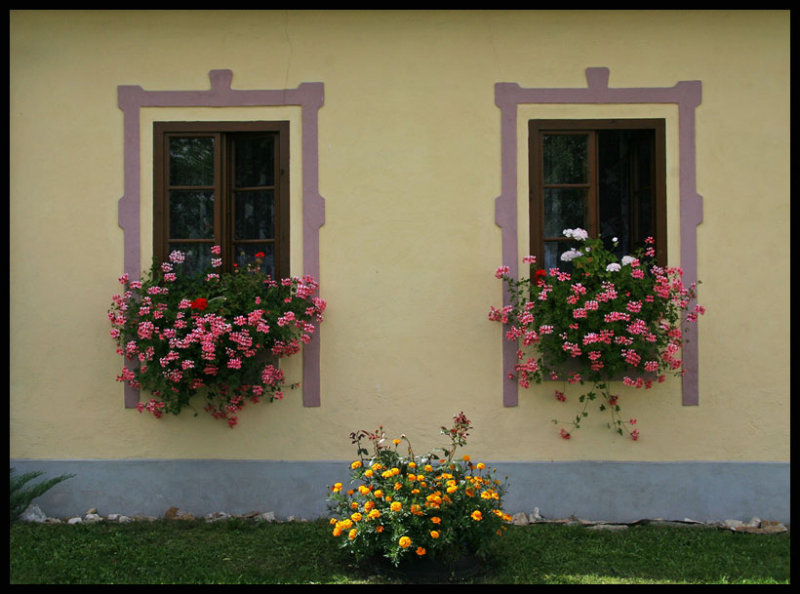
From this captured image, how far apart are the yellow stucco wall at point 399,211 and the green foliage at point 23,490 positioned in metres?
0.23

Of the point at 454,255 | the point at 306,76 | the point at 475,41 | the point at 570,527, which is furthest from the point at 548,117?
the point at 570,527

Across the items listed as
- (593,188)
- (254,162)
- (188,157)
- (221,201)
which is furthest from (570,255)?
(188,157)

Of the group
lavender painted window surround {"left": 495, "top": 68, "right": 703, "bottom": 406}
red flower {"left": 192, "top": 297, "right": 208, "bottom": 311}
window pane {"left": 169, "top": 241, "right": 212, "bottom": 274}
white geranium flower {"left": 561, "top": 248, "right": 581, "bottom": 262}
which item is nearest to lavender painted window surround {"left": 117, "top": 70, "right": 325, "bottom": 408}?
window pane {"left": 169, "top": 241, "right": 212, "bottom": 274}

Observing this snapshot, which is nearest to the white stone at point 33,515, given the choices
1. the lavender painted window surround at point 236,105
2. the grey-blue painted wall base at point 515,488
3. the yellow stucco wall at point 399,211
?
the grey-blue painted wall base at point 515,488

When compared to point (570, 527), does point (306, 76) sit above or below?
above

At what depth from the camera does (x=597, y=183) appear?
19.2ft

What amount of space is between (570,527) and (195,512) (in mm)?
2511

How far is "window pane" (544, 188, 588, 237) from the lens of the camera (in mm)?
5879

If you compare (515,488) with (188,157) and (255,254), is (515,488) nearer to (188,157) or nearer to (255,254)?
(255,254)

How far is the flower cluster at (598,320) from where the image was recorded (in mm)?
5301

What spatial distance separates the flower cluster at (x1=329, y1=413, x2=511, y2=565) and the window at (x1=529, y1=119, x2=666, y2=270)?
76.6 inches

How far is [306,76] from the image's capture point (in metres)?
5.77

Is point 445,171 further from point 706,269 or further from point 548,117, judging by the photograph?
point 706,269

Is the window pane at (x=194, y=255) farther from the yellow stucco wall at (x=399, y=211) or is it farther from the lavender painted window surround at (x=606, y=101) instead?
the lavender painted window surround at (x=606, y=101)
